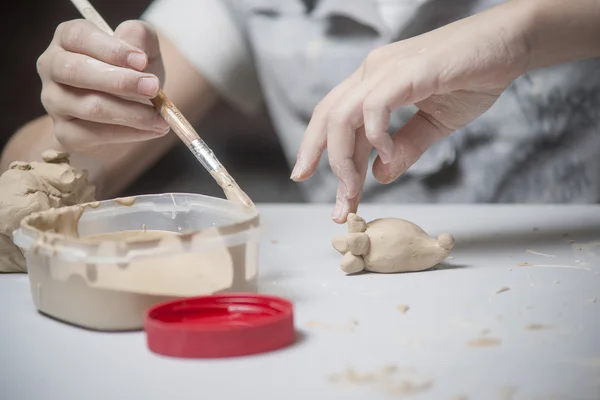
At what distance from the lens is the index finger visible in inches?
31.1

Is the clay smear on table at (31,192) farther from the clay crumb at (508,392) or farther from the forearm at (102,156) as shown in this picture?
the clay crumb at (508,392)

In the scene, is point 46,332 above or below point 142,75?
below

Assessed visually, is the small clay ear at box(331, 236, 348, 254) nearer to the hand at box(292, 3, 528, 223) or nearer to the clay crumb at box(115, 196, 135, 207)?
the hand at box(292, 3, 528, 223)

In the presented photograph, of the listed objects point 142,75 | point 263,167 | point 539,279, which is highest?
point 142,75

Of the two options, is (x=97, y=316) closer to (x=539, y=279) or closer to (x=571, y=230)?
(x=539, y=279)

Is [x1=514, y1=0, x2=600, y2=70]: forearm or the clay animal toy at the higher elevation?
[x1=514, y1=0, x2=600, y2=70]: forearm

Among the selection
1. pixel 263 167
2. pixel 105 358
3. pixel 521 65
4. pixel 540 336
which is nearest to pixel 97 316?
pixel 105 358

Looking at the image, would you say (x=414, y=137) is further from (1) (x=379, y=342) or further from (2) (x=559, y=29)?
(1) (x=379, y=342)

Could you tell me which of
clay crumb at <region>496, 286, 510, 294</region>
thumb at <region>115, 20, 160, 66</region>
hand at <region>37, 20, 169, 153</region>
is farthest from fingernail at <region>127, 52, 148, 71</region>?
clay crumb at <region>496, 286, 510, 294</region>

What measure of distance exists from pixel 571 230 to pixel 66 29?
65cm

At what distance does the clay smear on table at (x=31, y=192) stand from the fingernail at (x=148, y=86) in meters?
0.12

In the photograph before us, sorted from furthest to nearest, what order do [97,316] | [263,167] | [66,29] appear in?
[263,167], [66,29], [97,316]

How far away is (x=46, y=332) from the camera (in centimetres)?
58

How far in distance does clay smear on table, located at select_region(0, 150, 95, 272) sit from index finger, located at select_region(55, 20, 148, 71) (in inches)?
4.7
